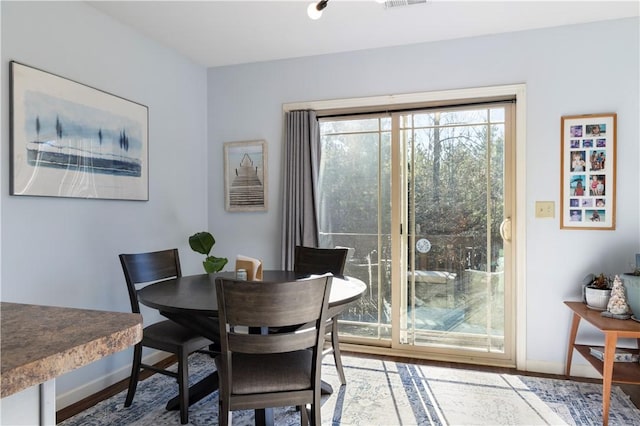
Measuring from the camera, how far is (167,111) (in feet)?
10.7

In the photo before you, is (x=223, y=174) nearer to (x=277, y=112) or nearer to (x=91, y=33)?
(x=277, y=112)

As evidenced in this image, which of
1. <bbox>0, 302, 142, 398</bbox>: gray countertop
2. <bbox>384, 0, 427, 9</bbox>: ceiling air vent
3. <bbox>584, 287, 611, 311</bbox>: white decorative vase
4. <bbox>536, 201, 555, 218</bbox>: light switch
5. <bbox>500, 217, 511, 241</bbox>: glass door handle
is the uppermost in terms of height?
<bbox>384, 0, 427, 9</bbox>: ceiling air vent

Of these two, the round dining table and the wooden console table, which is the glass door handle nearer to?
the wooden console table

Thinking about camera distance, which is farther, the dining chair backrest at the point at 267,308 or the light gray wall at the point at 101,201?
the light gray wall at the point at 101,201

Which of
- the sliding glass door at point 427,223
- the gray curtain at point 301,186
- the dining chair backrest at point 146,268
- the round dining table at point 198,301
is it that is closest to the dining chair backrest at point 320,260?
the round dining table at point 198,301

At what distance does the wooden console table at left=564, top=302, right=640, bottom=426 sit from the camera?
2176mm

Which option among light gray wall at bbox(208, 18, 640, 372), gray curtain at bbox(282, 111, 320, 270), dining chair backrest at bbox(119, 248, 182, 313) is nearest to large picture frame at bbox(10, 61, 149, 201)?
dining chair backrest at bbox(119, 248, 182, 313)

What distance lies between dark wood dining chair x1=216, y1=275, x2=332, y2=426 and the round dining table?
0.11m

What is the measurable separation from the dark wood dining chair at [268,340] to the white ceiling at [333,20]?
1.96 meters

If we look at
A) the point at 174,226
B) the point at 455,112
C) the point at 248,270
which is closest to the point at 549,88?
the point at 455,112

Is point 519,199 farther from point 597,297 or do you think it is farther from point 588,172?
point 597,297

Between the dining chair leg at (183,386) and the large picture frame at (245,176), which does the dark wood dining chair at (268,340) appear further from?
the large picture frame at (245,176)

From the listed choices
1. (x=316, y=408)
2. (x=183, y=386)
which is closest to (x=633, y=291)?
(x=316, y=408)

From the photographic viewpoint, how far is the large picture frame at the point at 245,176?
3.61 metres
